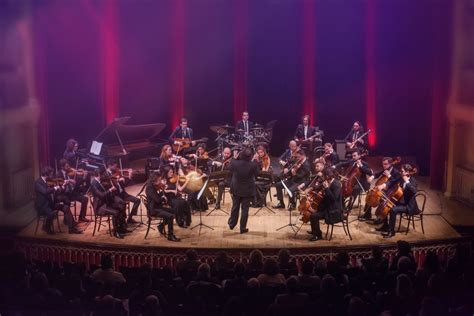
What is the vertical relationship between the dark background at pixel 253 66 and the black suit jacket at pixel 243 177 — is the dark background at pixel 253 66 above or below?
above

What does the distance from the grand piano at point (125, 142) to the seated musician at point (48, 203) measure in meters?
1.84

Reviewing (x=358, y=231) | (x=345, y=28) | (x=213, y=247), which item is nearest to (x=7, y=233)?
(x=213, y=247)

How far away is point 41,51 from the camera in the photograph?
15547 millimetres

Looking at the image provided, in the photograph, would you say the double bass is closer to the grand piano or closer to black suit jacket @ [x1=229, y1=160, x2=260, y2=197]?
black suit jacket @ [x1=229, y1=160, x2=260, y2=197]

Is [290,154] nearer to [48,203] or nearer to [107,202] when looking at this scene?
[107,202]

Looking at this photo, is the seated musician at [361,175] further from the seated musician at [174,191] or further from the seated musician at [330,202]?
the seated musician at [174,191]

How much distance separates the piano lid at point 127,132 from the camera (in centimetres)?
1482

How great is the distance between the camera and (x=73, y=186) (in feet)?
41.9

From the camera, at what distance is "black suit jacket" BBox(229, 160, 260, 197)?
39.7ft

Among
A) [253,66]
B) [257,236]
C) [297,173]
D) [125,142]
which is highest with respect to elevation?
[253,66]

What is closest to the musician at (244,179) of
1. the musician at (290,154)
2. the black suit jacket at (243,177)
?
the black suit jacket at (243,177)

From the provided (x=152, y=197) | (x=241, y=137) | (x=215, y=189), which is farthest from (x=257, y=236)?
(x=241, y=137)

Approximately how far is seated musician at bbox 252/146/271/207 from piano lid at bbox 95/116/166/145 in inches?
125

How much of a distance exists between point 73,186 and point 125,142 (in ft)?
11.8
